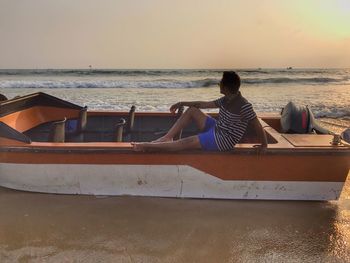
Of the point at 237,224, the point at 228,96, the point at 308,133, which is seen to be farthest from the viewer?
the point at 308,133

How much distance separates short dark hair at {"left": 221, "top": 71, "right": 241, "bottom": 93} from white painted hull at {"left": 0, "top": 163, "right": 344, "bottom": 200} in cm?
91

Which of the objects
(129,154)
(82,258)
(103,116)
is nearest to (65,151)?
(129,154)

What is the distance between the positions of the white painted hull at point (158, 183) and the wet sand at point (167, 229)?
0.08 m

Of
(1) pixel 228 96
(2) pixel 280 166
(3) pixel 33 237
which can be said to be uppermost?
(1) pixel 228 96

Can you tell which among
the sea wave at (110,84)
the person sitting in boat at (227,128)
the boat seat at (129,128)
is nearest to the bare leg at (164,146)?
the person sitting in boat at (227,128)

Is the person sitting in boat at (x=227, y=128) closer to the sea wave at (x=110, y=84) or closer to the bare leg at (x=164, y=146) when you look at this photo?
the bare leg at (x=164, y=146)

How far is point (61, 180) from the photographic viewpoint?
441 cm

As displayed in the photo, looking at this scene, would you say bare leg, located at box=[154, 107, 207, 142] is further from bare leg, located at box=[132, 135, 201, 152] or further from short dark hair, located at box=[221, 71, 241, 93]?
short dark hair, located at box=[221, 71, 241, 93]

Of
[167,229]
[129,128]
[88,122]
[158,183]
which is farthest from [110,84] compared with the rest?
[167,229]

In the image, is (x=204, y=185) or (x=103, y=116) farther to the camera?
(x=103, y=116)

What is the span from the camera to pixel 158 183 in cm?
437

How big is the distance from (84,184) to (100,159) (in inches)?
13.6

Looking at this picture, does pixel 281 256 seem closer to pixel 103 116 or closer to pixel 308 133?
pixel 308 133

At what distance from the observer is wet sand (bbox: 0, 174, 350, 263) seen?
3332 millimetres
